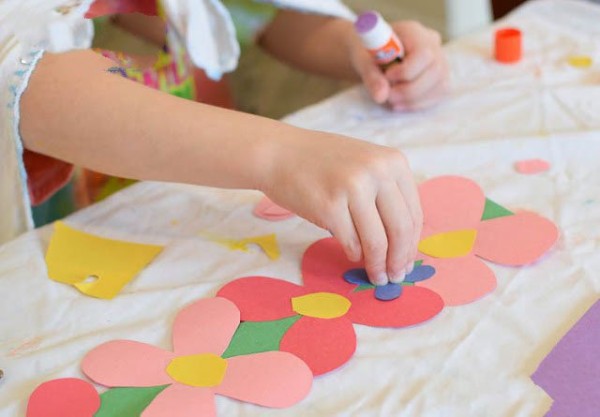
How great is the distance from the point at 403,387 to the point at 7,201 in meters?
0.41

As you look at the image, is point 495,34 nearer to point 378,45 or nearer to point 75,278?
point 378,45

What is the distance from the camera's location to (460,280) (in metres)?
0.55

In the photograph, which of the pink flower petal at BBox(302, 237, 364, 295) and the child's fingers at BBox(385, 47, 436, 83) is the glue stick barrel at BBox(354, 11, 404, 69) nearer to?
the child's fingers at BBox(385, 47, 436, 83)

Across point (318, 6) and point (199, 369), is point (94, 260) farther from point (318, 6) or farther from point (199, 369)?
point (318, 6)

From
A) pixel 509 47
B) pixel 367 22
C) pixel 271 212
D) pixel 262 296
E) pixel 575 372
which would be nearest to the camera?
pixel 575 372

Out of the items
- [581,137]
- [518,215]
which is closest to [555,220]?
[518,215]

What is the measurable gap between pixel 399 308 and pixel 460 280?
0.06 meters

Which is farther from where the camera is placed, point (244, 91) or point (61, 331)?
point (244, 91)

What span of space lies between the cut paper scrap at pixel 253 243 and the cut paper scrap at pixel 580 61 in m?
0.43

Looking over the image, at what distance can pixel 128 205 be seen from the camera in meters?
0.69

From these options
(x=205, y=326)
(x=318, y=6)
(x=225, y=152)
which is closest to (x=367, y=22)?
(x=318, y=6)

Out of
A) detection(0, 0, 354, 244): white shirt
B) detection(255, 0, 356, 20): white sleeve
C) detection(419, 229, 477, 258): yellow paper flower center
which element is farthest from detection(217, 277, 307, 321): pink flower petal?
detection(255, 0, 356, 20): white sleeve

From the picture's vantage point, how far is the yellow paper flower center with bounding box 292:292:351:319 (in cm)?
53

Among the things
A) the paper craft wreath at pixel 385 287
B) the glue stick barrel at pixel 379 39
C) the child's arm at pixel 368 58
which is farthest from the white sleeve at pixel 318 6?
the paper craft wreath at pixel 385 287
